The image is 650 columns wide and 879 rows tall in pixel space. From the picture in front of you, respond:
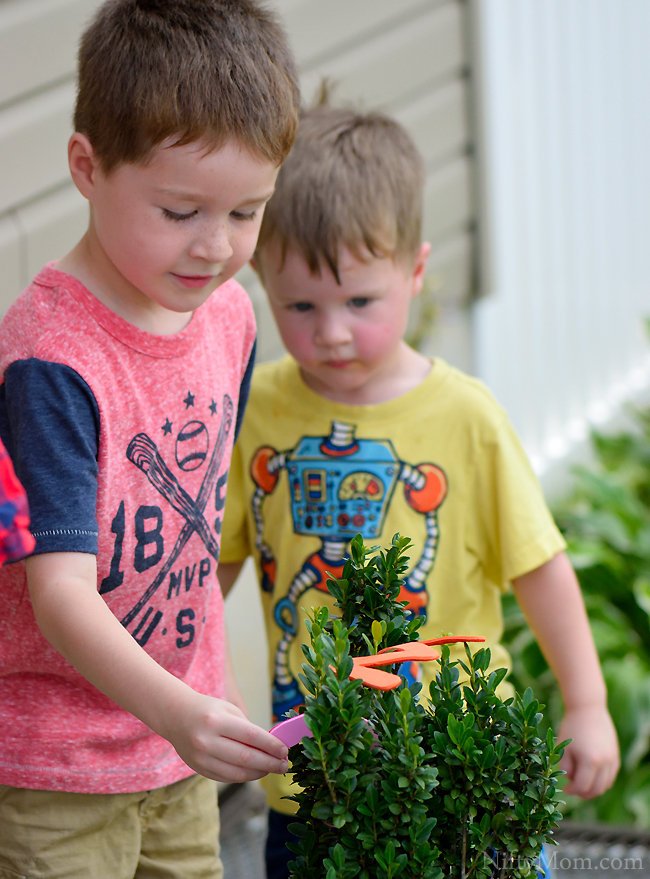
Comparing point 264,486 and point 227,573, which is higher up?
point 264,486

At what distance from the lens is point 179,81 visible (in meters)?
1.07

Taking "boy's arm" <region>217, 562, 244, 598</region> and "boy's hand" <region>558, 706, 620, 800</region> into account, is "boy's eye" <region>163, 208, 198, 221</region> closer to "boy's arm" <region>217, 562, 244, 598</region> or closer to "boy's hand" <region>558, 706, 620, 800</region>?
"boy's arm" <region>217, 562, 244, 598</region>

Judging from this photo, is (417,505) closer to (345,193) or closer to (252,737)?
(345,193)

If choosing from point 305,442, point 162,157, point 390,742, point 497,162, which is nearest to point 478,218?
point 497,162

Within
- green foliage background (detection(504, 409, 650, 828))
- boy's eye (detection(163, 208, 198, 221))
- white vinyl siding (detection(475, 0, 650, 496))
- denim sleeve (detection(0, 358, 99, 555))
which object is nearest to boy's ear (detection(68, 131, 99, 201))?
boy's eye (detection(163, 208, 198, 221))

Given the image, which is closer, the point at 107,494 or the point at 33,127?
the point at 107,494

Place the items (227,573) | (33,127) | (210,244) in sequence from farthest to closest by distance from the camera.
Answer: (33,127) < (227,573) < (210,244)

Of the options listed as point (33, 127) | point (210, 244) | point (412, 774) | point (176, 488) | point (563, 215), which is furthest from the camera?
point (563, 215)

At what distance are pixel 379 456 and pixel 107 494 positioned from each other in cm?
65

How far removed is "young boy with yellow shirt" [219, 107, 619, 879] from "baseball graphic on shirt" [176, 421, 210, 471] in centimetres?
38

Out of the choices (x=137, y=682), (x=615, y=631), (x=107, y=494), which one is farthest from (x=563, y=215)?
(x=137, y=682)

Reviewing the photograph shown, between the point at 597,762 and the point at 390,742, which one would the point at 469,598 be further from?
the point at 390,742

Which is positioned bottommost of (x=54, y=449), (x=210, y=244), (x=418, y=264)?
(x=54, y=449)

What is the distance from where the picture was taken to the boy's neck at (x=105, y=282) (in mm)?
1195
